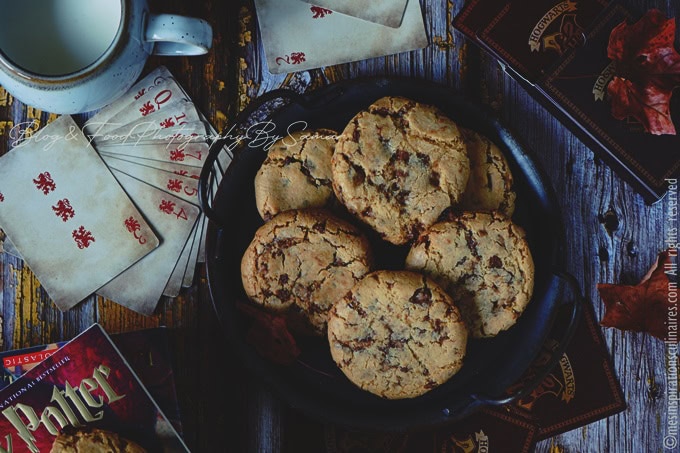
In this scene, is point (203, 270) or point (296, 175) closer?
point (296, 175)

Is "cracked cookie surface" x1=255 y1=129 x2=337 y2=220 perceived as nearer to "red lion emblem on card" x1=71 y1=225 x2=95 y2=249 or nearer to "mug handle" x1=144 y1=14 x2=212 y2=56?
"mug handle" x1=144 y1=14 x2=212 y2=56

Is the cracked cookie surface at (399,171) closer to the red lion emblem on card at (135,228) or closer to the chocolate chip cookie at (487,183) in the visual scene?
the chocolate chip cookie at (487,183)

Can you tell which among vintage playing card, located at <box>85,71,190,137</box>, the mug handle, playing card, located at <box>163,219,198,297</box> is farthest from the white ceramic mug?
playing card, located at <box>163,219,198,297</box>

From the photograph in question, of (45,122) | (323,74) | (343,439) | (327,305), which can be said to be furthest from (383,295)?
(45,122)

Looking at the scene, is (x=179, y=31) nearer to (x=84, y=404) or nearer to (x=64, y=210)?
(x=64, y=210)

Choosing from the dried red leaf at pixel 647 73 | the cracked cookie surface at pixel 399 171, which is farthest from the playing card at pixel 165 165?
the dried red leaf at pixel 647 73

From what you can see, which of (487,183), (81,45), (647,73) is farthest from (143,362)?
(647,73)

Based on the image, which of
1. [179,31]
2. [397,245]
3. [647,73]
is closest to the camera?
[179,31]
